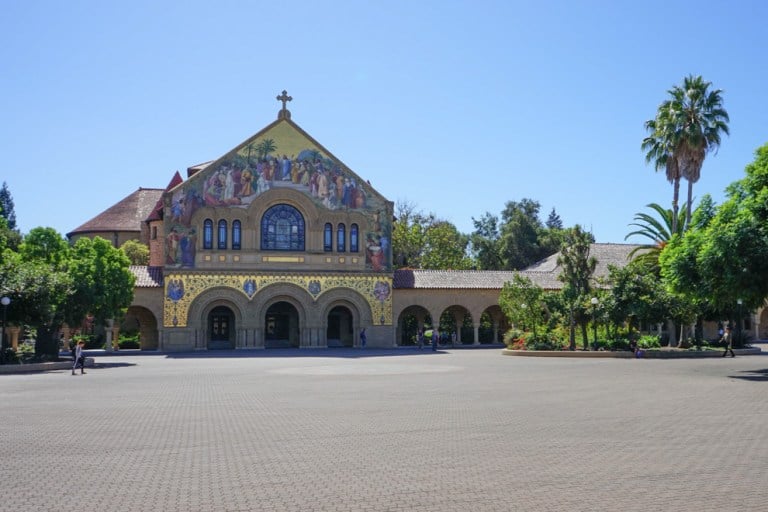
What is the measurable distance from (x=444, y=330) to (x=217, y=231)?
20.0 m

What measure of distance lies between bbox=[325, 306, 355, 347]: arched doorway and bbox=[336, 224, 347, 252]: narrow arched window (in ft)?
14.7

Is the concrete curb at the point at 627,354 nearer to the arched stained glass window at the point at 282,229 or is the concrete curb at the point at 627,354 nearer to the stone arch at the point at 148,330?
the arched stained glass window at the point at 282,229

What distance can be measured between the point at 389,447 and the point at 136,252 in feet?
175

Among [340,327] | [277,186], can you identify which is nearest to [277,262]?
[277,186]

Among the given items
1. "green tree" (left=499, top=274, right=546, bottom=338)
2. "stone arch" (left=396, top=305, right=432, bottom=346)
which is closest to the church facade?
"stone arch" (left=396, top=305, right=432, bottom=346)

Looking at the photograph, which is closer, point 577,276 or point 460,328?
point 577,276

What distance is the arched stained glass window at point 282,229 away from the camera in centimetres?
4734

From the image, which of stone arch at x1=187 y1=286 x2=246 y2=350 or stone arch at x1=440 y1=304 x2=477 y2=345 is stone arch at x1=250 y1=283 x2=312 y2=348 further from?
stone arch at x1=440 y1=304 x2=477 y2=345

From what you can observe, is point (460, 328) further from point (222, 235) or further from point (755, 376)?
point (755, 376)

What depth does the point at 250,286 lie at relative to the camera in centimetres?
4628

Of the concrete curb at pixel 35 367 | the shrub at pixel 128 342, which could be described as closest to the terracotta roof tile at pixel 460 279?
the shrub at pixel 128 342

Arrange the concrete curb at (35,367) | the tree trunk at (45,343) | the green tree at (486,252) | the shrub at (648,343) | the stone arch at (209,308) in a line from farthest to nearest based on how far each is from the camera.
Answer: the green tree at (486,252) → the stone arch at (209,308) → the shrub at (648,343) → the tree trunk at (45,343) → the concrete curb at (35,367)

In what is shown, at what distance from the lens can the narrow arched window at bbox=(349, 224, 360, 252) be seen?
48.8 meters

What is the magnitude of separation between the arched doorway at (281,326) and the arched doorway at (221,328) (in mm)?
2297
